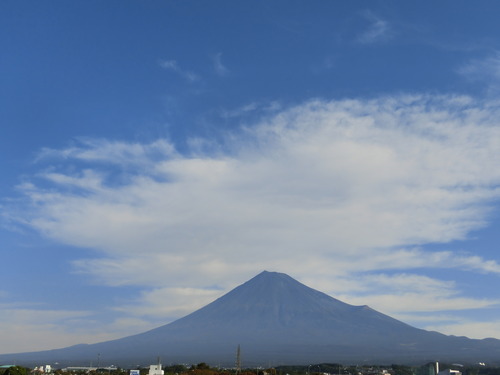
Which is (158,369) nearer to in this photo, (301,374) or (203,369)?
(203,369)

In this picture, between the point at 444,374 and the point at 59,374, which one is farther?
the point at 59,374

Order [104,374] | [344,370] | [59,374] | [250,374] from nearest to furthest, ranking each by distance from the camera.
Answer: [250,374] → [59,374] → [104,374] → [344,370]

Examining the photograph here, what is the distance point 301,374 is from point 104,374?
34.5m

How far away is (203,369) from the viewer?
8631cm

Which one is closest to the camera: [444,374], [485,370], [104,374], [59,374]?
[444,374]

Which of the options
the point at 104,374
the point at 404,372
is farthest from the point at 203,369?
the point at 404,372

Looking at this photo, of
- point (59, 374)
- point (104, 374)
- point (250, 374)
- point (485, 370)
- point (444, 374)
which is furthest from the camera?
point (485, 370)

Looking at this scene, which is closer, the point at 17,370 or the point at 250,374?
the point at 17,370

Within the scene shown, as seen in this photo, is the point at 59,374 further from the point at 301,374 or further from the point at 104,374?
the point at 301,374

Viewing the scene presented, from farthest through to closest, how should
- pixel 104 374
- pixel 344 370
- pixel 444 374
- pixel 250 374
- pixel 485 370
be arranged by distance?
pixel 344 370, pixel 485 370, pixel 104 374, pixel 444 374, pixel 250 374

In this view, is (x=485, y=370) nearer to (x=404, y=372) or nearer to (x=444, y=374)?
(x=404, y=372)

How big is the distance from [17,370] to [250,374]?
29.5 metres

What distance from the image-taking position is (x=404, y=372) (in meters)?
119

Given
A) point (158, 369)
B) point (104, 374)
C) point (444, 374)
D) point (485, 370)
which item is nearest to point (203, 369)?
point (158, 369)
